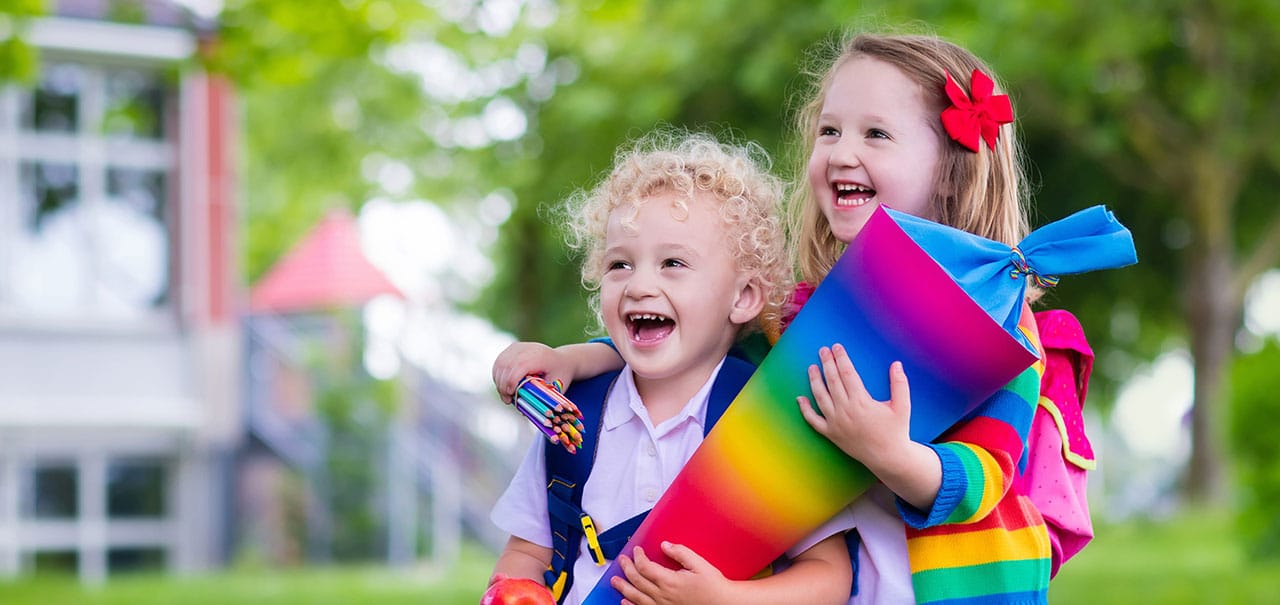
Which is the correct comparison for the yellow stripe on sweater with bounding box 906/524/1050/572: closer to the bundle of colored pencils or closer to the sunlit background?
the bundle of colored pencils

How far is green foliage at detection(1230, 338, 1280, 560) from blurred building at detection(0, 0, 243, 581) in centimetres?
1014

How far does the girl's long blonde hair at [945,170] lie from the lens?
241cm

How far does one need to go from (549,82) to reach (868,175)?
14.1 metres

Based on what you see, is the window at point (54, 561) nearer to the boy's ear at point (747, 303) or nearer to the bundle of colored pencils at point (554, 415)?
the bundle of colored pencils at point (554, 415)

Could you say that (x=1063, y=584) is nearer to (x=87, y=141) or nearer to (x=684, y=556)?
(x=684, y=556)

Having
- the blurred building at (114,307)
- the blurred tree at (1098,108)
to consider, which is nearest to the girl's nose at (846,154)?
the blurred tree at (1098,108)

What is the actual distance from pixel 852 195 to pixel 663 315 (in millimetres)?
372

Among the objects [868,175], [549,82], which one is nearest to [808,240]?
[868,175]

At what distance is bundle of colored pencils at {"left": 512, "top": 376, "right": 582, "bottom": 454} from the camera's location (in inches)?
91.7

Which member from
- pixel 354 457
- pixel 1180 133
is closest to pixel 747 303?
pixel 1180 133

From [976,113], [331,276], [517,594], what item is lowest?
[517,594]

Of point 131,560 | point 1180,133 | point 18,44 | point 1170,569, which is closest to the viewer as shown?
point 18,44

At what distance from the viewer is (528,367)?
8.14 ft

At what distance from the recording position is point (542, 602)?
2.29 m
